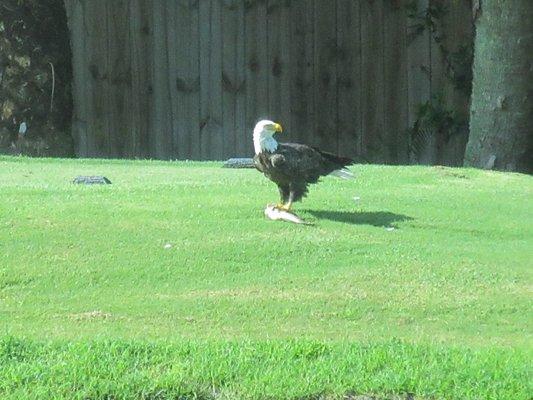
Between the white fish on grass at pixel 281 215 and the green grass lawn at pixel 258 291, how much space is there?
0.25 feet

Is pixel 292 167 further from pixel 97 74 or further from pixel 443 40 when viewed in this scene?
pixel 443 40

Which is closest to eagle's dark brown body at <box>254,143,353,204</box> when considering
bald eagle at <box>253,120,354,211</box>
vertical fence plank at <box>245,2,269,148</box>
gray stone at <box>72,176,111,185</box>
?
bald eagle at <box>253,120,354,211</box>

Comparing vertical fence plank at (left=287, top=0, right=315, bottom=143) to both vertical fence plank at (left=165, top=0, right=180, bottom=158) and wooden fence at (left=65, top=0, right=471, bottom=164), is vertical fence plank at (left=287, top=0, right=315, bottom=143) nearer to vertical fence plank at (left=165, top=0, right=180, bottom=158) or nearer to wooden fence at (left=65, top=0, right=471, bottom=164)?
wooden fence at (left=65, top=0, right=471, bottom=164)

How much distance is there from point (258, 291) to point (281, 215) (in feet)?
4.58

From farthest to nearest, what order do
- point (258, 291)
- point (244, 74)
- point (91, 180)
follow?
point (244, 74) → point (91, 180) → point (258, 291)

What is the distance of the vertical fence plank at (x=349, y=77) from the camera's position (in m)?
16.6

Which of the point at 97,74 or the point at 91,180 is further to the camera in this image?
the point at 97,74

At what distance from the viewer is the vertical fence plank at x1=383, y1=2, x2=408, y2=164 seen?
16.6m

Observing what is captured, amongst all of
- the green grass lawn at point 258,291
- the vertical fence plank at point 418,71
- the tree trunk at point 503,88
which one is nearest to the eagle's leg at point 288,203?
the green grass lawn at point 258,291

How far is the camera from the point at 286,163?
29.7 feet

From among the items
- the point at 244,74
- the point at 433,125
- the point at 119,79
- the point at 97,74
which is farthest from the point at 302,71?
the point at 97,74

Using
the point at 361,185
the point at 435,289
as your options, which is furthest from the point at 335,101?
the point at 435,289

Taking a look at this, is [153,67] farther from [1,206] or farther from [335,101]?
[1,206]

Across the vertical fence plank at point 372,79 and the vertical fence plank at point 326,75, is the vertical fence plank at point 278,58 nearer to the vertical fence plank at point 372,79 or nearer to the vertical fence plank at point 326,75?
the vertical fence plank at point 326,75
